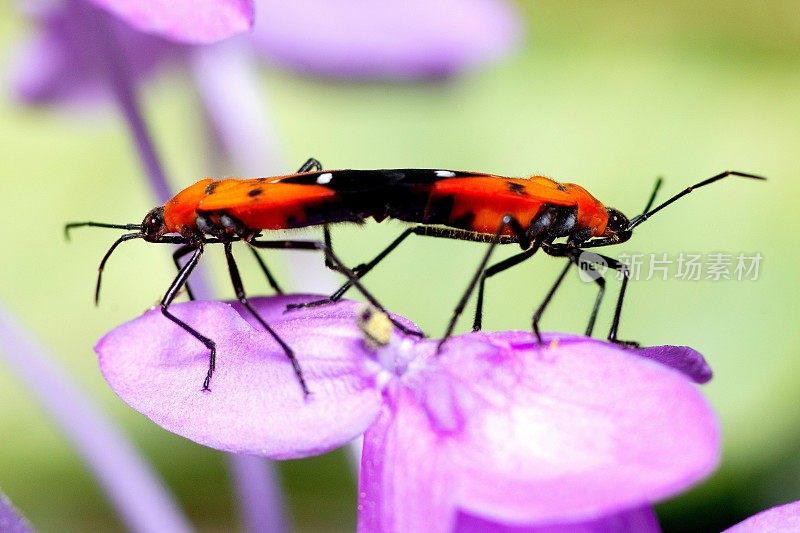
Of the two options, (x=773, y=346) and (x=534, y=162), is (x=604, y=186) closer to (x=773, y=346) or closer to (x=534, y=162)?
(x=534, y=162)

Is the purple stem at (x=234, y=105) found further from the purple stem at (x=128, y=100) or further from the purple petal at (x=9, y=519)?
the purple petal at (x=9, y=519)

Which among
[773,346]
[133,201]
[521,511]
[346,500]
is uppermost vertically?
[521,511]

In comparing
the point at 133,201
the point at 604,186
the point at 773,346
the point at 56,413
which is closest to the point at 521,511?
the point at 56,413

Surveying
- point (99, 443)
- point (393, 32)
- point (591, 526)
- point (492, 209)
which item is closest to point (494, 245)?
point (492, 209)

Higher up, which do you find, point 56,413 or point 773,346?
point 56,413

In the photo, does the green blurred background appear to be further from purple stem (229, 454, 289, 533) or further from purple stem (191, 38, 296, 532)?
purple stem (229, 454, 289, 533)

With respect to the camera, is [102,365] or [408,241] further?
[408,241]

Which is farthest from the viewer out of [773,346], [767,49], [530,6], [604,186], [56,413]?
[530,6]

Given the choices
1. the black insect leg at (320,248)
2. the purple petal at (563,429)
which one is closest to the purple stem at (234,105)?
the black insect leg at (320,248)
